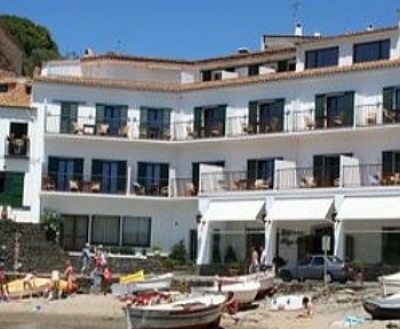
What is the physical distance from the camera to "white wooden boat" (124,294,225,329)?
39.3m

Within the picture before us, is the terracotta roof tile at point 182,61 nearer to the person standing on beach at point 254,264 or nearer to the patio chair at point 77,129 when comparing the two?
the patio chair at point 77,129

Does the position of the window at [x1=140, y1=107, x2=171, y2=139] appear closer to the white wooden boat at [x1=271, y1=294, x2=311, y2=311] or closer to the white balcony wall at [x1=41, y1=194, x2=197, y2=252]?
the white balcony wall at [x1=41, y1=194, x2=197, y2=252]

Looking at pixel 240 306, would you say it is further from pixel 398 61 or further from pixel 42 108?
pixel 42 108

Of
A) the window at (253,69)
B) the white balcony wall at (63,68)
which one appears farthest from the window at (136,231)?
the white balcony wall at (63,68)

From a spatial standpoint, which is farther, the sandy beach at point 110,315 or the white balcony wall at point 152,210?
the white balcony wall at point 152,210

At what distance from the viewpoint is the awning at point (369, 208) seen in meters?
55.8

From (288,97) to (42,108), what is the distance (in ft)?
53.5

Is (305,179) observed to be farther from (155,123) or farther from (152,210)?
(155,123)

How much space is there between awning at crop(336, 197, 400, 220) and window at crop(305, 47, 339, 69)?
37.2 ft

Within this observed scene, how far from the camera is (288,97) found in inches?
2554

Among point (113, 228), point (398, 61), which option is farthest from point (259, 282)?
point (113, 228)

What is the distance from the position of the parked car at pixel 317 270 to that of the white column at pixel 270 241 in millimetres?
4389

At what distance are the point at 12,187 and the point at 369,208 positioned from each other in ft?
79.0

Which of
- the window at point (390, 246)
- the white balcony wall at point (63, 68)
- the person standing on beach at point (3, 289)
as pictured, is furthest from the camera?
the white balcony wall at point (63, 68)
